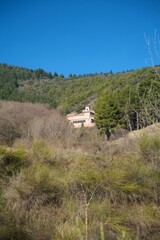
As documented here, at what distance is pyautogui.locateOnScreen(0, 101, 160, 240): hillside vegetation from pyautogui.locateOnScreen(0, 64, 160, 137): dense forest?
Result: 78cm

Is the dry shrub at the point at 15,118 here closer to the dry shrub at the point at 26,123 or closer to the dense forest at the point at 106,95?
the dry shrub at the point at 26,123

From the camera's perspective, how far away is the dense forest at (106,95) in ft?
15.5

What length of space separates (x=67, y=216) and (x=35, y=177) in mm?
1031

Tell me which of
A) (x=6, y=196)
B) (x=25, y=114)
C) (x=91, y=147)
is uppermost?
(x=25, y=114)

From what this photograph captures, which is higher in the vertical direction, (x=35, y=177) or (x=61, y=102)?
(x=61, y=102)

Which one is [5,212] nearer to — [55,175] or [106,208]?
[55,175]

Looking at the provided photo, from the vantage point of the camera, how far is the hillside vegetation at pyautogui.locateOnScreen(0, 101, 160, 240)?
4.19 metres

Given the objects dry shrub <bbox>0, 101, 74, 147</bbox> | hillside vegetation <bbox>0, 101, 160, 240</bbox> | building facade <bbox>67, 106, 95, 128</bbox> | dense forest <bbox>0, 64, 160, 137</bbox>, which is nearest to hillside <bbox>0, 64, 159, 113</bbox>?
dense forest <bbox>0, 64, 160, 137</bbox>

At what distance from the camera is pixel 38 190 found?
196 inches

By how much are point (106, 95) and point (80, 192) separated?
25314mm

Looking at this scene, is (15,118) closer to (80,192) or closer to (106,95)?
(106,95)

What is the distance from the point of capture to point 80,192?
510 centimetres

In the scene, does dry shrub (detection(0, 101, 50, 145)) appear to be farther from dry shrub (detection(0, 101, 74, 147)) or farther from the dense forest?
the dense forest

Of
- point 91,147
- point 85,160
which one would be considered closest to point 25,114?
point 91,147
